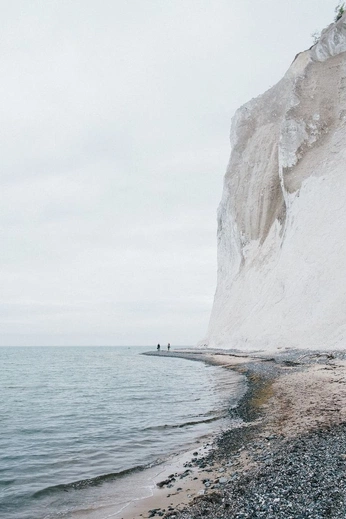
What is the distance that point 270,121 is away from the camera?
190 feet

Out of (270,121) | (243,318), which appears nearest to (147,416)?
(243,318)

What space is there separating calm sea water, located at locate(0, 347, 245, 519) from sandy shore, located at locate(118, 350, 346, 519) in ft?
2.36

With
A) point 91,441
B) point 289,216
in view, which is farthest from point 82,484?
point 289,216

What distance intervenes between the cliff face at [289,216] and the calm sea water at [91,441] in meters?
13.3

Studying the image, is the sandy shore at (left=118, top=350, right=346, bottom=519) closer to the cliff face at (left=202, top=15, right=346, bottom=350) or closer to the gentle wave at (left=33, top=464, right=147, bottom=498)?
the gentle wave at (left=33, top=464, right=147, bottom=498)

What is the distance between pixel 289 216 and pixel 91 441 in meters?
34.6

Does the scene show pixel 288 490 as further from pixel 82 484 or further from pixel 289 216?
pixel 289 216

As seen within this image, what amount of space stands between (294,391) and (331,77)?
44.7 meters

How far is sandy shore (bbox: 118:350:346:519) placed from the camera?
6953 millimetres

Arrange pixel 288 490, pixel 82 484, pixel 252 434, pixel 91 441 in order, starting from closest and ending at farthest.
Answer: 1. pixel 288 490
2. pixel 82 484
3. pixel 252 434
4. pixel 91 441

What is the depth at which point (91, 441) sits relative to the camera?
1204cm

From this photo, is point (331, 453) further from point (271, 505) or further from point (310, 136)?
point (310, 136)

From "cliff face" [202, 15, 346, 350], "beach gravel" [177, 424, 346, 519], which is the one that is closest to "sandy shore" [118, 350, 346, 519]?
"beach gravel" [177, 424, 346, 519]

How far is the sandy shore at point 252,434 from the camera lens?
695 centimetres
